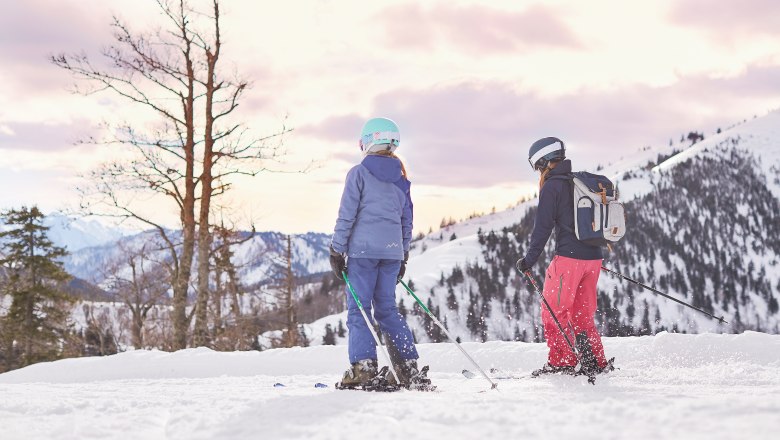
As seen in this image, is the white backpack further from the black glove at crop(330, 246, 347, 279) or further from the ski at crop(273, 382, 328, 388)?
the ski at crop(273, 382, 328, 388)

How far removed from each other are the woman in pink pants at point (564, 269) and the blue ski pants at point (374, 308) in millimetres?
1192

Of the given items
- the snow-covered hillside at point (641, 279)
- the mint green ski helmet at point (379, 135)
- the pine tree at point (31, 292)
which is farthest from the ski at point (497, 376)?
the snow-covered hillside at point (641, 279)

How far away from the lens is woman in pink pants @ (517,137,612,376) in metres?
5.32

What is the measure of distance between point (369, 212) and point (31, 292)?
33.9 m

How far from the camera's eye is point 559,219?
5418mm

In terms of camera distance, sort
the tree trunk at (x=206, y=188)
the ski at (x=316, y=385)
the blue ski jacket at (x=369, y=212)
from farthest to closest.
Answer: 1. the tree trunk at (x=206, y=188)
2. the ski at (x=316, y=385)
3. the blue ski jacket at (x=369, y=212)

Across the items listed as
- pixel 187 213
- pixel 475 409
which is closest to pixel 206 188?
pixel 187 213

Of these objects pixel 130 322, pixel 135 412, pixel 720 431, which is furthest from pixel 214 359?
pixel 130 322

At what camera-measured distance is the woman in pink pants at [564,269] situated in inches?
210

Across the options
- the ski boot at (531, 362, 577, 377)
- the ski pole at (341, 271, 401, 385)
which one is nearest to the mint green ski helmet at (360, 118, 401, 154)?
the ski pole at (341, 271, 401, 385)

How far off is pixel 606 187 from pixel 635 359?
207 centimetres

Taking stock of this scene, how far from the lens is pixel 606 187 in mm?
5402

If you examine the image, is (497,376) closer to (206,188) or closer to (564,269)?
(564,269)

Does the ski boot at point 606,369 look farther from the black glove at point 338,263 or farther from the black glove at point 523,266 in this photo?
the black glove at point 338,263
